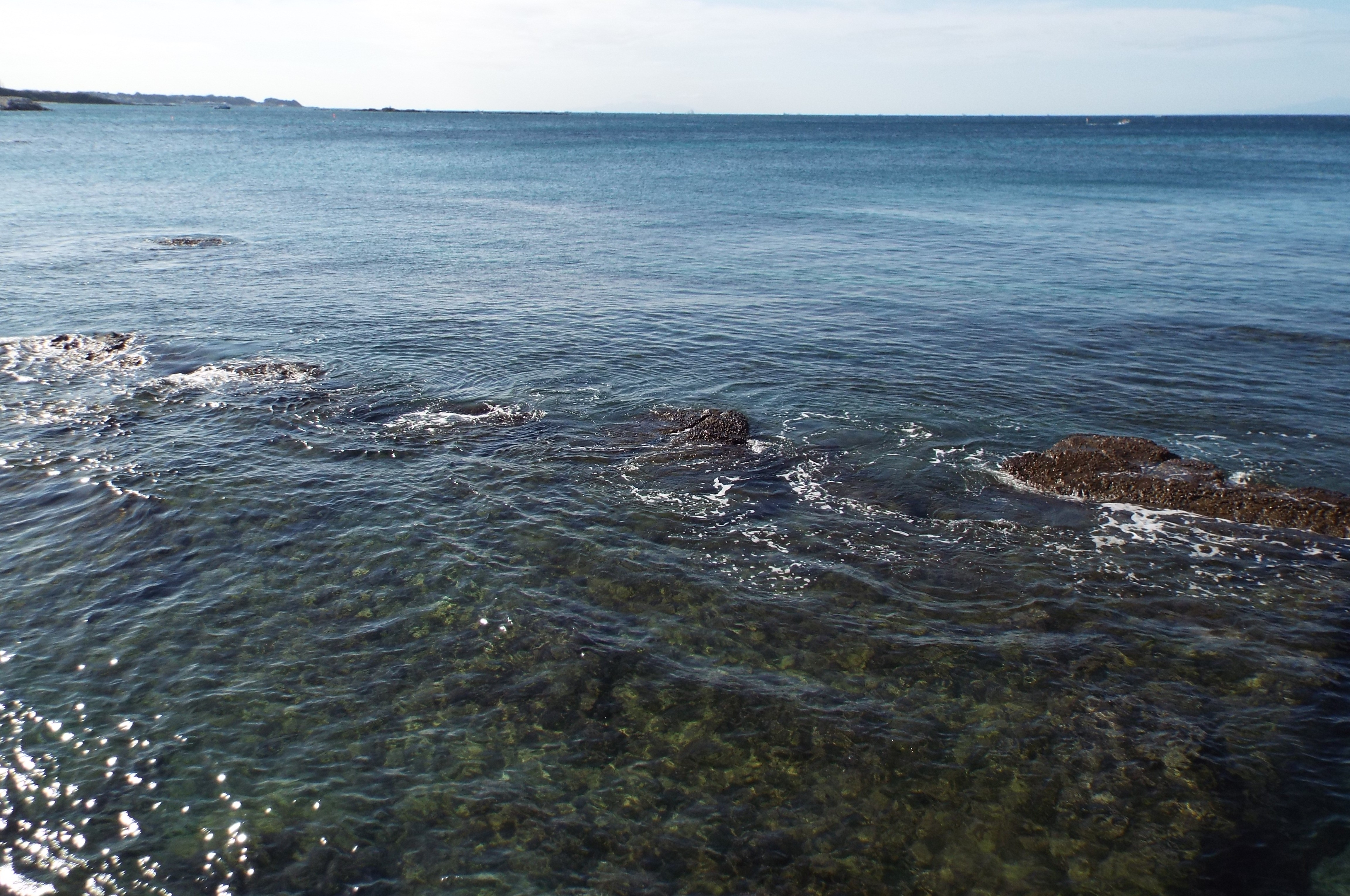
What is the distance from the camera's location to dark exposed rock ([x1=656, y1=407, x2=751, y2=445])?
989 inches

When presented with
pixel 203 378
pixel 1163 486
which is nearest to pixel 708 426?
pixel 1163 486

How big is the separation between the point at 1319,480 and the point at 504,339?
29.3 meters

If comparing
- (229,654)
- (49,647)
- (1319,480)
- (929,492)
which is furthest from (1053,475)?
(49,647)

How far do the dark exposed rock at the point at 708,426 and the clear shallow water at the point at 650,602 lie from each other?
0.78 meters

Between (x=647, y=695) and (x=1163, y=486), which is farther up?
(x=1163, y=486)

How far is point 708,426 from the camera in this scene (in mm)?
25578

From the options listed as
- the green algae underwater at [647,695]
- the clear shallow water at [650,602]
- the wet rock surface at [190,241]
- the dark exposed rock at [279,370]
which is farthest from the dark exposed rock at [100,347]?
the wet rock surface at [190,241]

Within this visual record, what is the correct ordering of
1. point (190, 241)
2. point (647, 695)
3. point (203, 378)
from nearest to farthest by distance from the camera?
1. point (647, 695)
2. point (203, 378)
3. point (190, 241)

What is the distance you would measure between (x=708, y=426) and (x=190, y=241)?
46.0 metres

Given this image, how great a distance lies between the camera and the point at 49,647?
15625 mm

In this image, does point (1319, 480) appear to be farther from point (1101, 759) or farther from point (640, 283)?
point (640, 283)

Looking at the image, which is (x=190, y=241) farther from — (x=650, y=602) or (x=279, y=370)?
(x=650, y=602)

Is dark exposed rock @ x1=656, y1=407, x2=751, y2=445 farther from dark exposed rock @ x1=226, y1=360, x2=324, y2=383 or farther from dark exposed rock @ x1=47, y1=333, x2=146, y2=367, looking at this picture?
dark exposed rock @ x1=47, y1=333, x2=146, y2=367

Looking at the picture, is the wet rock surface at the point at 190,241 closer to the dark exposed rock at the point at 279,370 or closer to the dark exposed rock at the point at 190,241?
the dark exposed rock at the point at 190,241
